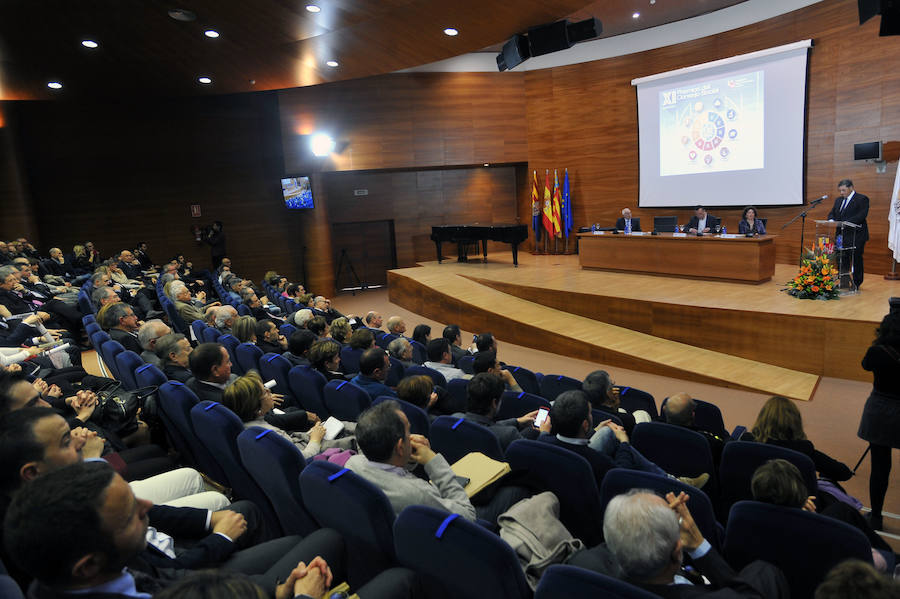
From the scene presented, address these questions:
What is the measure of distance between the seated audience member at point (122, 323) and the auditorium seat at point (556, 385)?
320 centimetres

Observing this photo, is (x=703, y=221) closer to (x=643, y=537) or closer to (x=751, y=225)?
(x=751, y=225)

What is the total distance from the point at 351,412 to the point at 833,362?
5.37 m

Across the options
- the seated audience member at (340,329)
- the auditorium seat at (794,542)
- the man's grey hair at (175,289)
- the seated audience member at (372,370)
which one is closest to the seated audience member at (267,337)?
the seated audience member at (340,329)

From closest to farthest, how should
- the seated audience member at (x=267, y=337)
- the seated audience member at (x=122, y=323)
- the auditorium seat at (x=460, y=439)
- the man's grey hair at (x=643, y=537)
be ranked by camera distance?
the man's grey hair at (x=643, y=537), the auditorium seat at (x=460, y=439), the seated audience member at (x=122, y=323), the seated audience member at (x=267, y=337)

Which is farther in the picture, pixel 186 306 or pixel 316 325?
pixel 186 306

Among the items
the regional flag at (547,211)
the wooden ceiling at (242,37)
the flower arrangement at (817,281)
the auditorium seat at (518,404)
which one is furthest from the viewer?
the regional flag at (547,211)

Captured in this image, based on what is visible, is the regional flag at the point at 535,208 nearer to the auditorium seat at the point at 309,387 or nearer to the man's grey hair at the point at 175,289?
the man's grey hair at the point at 175,289

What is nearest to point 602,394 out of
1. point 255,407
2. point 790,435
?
point 790,435

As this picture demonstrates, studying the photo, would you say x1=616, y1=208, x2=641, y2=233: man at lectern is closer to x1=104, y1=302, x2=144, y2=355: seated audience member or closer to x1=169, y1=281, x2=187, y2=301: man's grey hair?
x1=169, y1=281, x2=187, y2=301: man's grey hair

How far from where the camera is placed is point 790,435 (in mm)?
2840

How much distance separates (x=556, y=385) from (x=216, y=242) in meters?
10.2

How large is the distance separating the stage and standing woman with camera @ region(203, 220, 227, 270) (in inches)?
209

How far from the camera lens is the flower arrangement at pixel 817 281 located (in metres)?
6.97

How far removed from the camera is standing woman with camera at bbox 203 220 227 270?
493 inches
